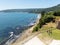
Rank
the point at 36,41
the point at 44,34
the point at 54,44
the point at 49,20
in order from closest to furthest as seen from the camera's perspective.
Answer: the point at 54,44 < the point at 36,41 < the point at 44,34 < the point at 49,20

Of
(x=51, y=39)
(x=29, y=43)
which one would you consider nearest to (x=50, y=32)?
(x=51, y=39)

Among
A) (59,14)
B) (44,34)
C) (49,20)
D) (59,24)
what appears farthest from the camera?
(59,14)

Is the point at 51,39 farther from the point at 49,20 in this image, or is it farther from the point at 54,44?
the point at 49,20

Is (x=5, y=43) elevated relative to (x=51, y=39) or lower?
lower

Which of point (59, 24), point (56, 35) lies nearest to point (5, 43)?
point (59, 24)

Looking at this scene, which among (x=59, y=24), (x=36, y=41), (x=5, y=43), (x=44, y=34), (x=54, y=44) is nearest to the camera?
(x=54, y=44)

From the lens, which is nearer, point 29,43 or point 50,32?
point 29,43

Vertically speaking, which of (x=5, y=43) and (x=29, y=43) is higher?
(x=29, y=43)

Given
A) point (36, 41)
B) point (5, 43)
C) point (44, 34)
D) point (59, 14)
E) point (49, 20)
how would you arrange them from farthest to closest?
point (59, 14) → point (49, 20) → point (5, 43) → point (44, 34) → point (36, 41)

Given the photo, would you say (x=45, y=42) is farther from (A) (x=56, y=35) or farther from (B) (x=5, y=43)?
(B) (x=5, y=43)
